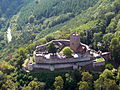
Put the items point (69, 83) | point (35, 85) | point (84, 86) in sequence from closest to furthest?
point (84, 86) < point (35, 85) < point (69, 83)

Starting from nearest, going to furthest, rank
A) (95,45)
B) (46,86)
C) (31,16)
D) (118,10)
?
(46,86)
(95,45)
(118,10)
(31,16)

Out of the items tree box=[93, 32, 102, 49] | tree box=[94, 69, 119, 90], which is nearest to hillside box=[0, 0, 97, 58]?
tree box=[93, 32, 102, 49]

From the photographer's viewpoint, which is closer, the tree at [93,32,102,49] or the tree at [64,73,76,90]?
the tree at [64,73,76,90]

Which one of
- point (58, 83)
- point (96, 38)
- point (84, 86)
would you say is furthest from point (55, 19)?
point (84, 86)

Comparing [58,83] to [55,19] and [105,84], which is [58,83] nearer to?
[105,84]

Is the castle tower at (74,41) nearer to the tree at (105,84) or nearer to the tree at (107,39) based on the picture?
the tree at (107,39)

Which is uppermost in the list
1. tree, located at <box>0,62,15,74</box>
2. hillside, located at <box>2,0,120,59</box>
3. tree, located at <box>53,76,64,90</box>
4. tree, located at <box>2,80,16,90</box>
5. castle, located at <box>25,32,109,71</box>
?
hillside, located at <box>2,0,120,59</box>

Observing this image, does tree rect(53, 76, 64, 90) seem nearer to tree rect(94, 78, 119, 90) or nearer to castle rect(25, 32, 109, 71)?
castle rect(25, 32, 109, 71)

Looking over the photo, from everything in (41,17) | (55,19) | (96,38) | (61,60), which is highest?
(41,17)

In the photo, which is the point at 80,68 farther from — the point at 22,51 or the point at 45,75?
the point at 22,51

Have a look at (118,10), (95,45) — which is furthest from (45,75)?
(118,10)

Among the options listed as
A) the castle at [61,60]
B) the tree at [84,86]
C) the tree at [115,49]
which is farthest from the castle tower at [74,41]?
the tree at [84,86]
